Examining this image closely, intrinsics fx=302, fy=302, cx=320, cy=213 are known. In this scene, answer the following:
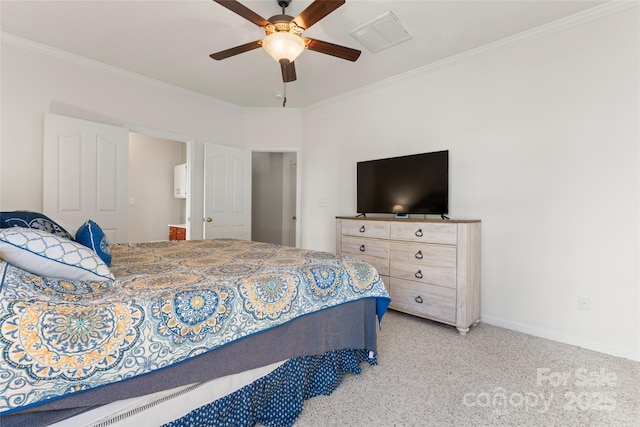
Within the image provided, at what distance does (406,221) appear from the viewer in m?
2.90

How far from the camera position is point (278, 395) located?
1493mm

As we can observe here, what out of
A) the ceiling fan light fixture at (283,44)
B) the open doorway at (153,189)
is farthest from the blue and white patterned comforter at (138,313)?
the open doorway at (153,189)

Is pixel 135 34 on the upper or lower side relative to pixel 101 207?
upper

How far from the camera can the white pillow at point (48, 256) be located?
1150 millimetres

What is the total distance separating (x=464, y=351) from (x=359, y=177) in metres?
2.16

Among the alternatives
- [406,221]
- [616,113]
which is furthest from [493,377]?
[616,113]

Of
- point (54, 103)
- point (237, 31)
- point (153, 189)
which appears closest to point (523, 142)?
point (237, 31)

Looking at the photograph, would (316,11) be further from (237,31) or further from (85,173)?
(85,173)

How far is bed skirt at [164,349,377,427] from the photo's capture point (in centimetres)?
129

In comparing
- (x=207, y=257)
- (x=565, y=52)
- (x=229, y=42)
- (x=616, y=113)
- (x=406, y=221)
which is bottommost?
(x=207, y=257)

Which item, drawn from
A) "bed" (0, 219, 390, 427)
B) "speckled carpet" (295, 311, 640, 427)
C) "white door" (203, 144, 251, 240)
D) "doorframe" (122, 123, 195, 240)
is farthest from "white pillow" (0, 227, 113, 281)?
"white door" (203, 144, 251, 240)

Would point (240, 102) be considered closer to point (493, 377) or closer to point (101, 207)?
point (101, 207)

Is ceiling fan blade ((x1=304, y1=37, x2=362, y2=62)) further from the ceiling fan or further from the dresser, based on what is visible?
the dresser

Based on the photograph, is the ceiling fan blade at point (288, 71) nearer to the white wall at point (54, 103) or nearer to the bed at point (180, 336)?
the bed at point (180, 336)
